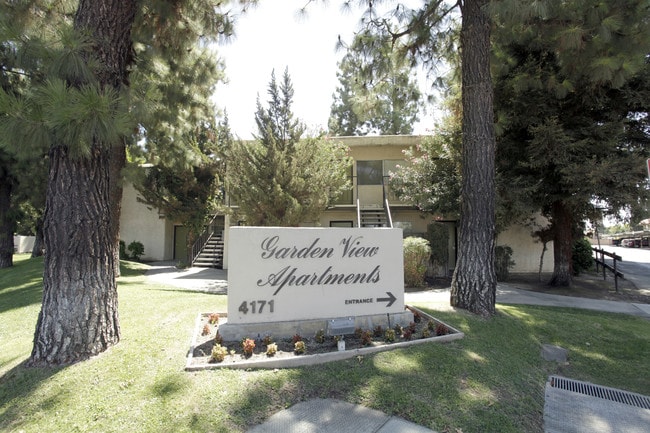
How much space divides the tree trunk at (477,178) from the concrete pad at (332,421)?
11.7ft

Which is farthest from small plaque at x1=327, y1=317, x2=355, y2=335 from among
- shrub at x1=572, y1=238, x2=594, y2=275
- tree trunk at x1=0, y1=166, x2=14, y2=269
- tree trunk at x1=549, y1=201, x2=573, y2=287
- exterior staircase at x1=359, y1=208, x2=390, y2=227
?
tree trunk at x1=0, y1=166, x2=14, y2=269

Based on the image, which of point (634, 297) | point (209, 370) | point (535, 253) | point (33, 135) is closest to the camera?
point (33, 135)

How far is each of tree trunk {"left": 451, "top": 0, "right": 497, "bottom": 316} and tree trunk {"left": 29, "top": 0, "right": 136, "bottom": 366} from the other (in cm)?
517

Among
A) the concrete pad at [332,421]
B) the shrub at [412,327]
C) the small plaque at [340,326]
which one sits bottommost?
the concrete pad at [332,421]

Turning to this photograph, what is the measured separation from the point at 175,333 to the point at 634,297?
11.5 metres

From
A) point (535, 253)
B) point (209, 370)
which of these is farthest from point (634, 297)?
point (209, 370)

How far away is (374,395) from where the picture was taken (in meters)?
3.28

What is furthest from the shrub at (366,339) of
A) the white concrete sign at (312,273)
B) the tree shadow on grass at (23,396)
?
the tree shadow on grass at (23,396)

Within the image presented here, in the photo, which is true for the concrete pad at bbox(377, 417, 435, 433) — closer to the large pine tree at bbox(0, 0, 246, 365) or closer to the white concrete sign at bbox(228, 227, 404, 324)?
the white concrete sign at bbox(228, 227, 404, 324)

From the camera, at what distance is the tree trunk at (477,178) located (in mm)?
6016

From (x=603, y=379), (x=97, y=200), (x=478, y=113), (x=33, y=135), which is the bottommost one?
(x=603, y=379)

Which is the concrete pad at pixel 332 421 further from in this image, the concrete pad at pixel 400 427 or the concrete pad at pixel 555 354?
the concrete pad at pixel 555 354

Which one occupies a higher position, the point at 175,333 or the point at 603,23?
the point at 603,23

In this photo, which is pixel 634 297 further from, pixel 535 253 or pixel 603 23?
pixel 603 23
